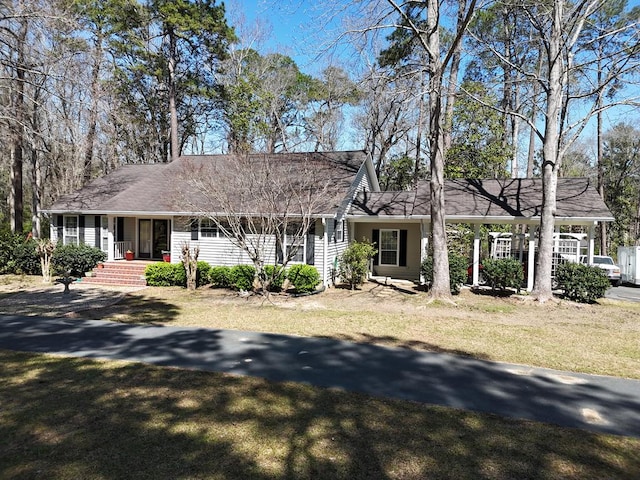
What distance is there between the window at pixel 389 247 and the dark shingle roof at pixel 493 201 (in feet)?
5.10

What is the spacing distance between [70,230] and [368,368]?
1576 centimetres

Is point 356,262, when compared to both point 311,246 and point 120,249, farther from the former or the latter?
point 120,249

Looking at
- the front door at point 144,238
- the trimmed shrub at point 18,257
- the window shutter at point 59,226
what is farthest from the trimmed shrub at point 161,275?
the window shutter at point 59,226

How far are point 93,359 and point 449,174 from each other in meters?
19.1

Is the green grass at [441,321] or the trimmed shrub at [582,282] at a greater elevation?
the trimmed shrub at [582,282]

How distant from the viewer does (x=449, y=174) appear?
21.6 meters

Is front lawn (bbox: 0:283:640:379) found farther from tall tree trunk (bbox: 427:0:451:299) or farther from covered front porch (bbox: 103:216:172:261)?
covered front porch (bbox: 103:216:172:261)

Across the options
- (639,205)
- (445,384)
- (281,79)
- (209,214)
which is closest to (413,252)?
(209,214)

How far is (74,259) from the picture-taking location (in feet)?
50.1

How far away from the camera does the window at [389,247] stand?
57.9 ft

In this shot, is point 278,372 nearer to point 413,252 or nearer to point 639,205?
point 413,252

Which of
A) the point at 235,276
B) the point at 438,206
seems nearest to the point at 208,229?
the point at 235,276

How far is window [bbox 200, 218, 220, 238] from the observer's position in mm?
15305

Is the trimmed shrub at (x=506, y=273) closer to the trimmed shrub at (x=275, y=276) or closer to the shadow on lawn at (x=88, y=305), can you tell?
the trimmed shrub at (x=275, y=276)
